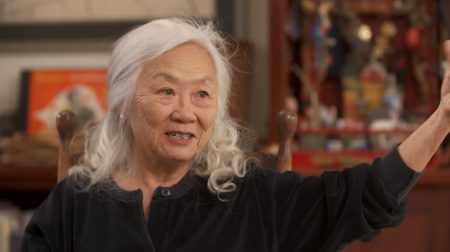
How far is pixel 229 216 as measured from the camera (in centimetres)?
126

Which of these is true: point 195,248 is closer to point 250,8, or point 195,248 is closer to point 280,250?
point 280,250

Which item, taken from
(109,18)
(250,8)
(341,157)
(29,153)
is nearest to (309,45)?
(250,8)

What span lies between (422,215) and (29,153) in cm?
138

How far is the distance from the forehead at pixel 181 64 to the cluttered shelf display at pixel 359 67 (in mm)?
1276

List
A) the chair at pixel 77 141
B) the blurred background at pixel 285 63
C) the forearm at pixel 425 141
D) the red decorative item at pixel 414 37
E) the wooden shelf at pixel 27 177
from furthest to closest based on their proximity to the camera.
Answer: the red decorative item at pixel 414 37
the blurred background at pixel 285 63
the wooden shelf at pixel 27 177
the chair at pixel 77 141
the forearm at pixel 425 141

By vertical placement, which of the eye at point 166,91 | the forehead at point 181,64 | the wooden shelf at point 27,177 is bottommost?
the wooden shelf at point 27,177

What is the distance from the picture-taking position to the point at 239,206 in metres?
1.27

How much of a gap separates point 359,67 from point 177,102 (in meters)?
1.60

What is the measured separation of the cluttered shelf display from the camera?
255 cm

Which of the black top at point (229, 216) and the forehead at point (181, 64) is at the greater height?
the forehead at point (181, 64)

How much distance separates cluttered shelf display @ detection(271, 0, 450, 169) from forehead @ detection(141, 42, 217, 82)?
1.28 meters

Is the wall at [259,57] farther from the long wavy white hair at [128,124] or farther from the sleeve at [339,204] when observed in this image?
the sleeve at [339,204]

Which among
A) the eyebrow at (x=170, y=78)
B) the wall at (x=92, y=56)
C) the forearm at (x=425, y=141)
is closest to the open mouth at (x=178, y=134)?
the eyebrow at (x=170, y=78)

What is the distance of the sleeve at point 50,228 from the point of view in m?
1.31
